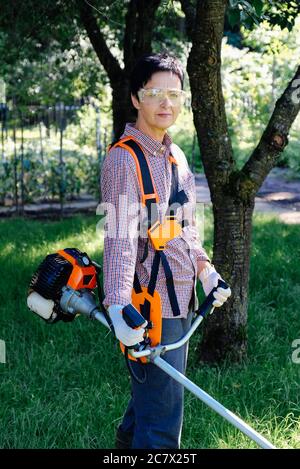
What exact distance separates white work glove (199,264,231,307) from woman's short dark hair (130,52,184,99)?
2.45 ft

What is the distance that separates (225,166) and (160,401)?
1883 mm

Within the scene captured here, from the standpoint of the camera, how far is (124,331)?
2.61 metres

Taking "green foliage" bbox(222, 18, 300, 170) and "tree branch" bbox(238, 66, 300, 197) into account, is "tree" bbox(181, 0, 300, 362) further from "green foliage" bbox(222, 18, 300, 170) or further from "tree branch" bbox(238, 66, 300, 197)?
"green foliage" bbox(222, 18, 300, 170)

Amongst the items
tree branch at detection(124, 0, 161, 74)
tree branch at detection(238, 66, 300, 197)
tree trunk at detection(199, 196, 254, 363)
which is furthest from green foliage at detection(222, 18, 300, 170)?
tree trunk at detection(199, 196, 254, 363)

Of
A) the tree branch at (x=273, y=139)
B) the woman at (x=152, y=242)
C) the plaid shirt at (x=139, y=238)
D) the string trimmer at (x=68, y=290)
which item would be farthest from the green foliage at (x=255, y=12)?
the string trimmer at (x=68, y=290)

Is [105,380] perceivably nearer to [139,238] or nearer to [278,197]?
[139,238]

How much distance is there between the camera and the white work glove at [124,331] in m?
2.60

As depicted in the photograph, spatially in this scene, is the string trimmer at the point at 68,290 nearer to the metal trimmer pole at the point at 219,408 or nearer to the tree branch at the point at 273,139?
the metal trimmer pole at the point at 219,408

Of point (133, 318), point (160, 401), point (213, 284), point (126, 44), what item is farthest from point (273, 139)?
point (126, 44)

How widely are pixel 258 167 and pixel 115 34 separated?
465cm

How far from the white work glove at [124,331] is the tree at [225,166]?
Result: 6.48 ft

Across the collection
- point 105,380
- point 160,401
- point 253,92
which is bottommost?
point 105,380

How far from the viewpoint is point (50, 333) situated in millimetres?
5230
